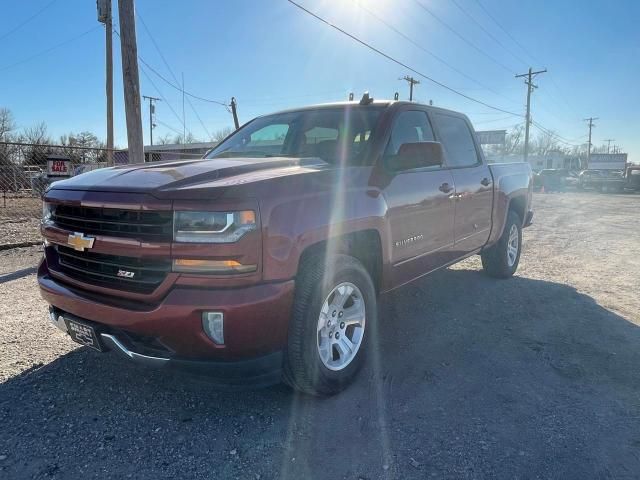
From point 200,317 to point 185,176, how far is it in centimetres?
85

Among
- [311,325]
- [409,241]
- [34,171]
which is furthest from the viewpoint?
[34,171]

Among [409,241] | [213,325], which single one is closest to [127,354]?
[213,325]

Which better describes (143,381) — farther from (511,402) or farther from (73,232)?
(511,402)

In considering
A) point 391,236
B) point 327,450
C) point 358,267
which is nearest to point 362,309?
point 358,267

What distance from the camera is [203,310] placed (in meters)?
2.29

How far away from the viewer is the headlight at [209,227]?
2.34m

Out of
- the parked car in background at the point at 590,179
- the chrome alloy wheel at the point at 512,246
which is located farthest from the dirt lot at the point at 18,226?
the parked car in background at the point at 590,179

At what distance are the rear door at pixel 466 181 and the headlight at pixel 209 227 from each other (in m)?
2.65

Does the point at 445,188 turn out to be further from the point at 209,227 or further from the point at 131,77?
the point at 131,77

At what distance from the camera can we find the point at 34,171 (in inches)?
778

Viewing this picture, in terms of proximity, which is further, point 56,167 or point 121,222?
point 56,167

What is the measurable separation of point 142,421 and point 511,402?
2304mm

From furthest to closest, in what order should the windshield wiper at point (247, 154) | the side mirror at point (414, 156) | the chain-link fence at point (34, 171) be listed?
the chain-link fence at point (34, 171) → the windshield wiper at point (247, 154) → the side mirror at point (414, 156)

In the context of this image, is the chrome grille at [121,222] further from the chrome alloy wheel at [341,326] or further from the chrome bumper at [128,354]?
the chrome alloy wheel at [341,326]
